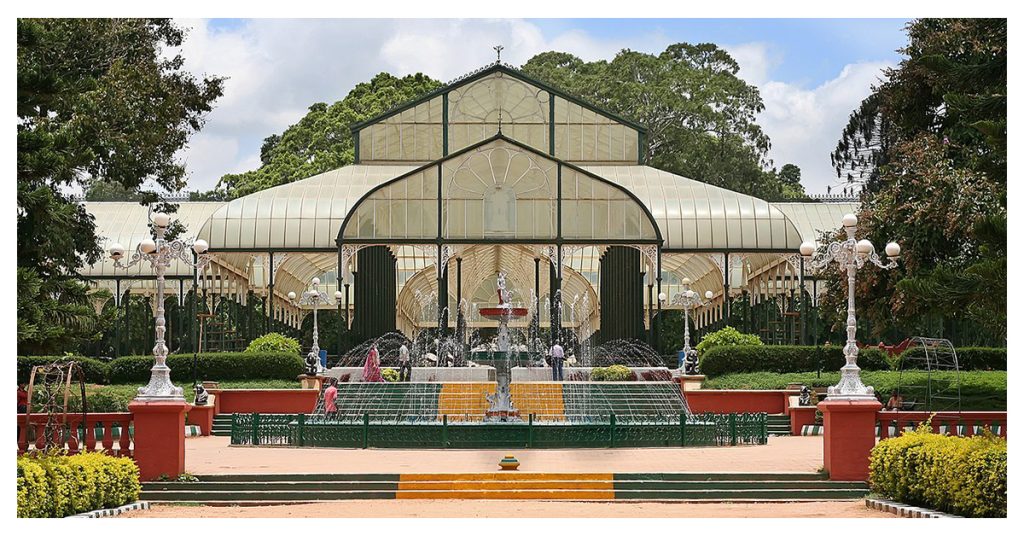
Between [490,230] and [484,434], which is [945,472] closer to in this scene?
[484,434]

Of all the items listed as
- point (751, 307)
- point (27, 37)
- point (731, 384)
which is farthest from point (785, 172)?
point (27, 37)

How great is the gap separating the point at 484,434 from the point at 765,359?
13.4 metres

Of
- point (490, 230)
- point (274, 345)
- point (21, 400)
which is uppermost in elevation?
point (490, 230)

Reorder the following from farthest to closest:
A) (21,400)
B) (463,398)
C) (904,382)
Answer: (463,398) → (904,382) → (21,400)

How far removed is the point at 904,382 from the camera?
1248 inches

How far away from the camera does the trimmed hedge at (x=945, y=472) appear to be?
15023 millimetres

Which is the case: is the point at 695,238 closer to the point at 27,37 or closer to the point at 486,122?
the point at 486,122

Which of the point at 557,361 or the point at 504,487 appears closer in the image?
the point at 504,487

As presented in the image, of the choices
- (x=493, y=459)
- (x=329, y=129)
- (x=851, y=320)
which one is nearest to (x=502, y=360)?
(x=493, y=459)

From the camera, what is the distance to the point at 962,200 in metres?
31.0

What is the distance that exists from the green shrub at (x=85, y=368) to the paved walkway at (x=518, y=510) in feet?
53.4

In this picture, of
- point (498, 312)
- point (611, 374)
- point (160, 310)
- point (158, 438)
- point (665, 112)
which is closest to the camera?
point (158, 438)

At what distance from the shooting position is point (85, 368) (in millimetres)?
34031

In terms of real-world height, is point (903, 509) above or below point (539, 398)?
below
